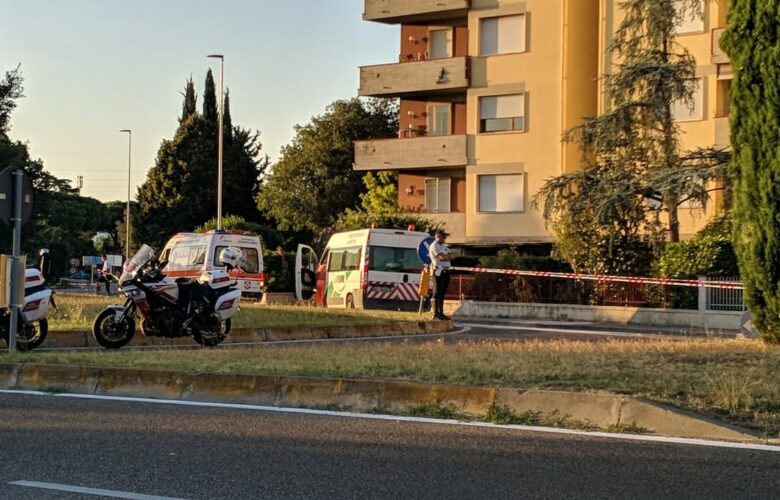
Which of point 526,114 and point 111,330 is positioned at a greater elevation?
point 526,114

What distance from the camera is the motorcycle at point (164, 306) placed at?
15102 mm

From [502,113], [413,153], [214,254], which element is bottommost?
[214,254]

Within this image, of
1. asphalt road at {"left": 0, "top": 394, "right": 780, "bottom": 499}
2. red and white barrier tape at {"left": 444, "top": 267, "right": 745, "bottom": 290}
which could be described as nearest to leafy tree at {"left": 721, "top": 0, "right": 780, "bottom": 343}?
asphalt road at {"left": 0, "top": 394, "right": 780, "bottom": 499}

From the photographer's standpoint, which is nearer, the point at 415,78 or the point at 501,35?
the point at 501,35

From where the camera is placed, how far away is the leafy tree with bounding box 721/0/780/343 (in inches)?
504

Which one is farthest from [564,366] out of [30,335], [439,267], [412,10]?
[412,10]

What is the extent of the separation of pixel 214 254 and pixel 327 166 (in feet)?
92.1

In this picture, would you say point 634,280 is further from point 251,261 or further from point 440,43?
point 440,43

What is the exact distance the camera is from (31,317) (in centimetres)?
1466

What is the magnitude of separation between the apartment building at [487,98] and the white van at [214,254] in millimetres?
11255

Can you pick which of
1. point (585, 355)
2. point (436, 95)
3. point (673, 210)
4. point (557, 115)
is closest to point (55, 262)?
point (436, 95)

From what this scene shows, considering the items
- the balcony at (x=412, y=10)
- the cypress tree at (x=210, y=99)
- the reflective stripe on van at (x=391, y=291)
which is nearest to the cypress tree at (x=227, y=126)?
the cypress tree at (x=210, y=99)

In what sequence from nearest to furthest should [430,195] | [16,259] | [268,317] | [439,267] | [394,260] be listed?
[16,259] < [268,317] < [439,267] < [394,260] < [430,195]

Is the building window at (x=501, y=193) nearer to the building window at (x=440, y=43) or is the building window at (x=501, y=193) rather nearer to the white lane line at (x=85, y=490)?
the building window at (x=440, y=43)
